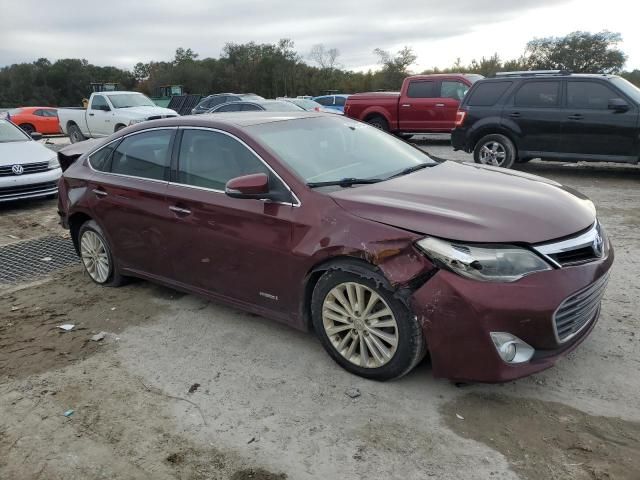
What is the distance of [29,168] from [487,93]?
830cm

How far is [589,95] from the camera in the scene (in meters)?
9.25

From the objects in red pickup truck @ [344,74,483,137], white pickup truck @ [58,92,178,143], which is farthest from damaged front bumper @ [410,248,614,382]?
white pickup truck @ [58,92,178,143]

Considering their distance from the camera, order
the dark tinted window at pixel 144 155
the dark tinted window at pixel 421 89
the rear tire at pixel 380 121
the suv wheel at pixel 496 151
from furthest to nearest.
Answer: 1. the rear tire at pixel 380 121
2. the dark tinted window at pixel 421 89
3. the suv wheel at pixel 496 151
4. the dark tinted window at pixel 144 155

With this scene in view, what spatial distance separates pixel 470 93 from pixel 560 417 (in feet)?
28.6

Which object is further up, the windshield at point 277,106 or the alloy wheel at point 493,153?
the windshield at point 277,106

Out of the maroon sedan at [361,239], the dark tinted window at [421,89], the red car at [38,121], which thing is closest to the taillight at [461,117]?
the dark tinted window at [421,89]

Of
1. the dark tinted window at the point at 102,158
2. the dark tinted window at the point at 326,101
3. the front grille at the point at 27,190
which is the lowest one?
the front grille at the point at 27,190

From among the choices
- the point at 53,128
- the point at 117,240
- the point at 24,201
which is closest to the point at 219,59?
the point at 53,128

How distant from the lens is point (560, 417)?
294 cm

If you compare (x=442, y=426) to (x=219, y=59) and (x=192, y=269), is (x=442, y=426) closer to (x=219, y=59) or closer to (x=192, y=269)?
(x=192, y=269)

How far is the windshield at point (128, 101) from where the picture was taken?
16719mm

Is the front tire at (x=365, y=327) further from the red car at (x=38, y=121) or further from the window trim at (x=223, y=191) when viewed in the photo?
the red car at (x=38, y=121)

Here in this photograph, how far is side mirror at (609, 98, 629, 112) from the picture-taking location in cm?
880

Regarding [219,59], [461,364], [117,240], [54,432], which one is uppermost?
[219,59]
